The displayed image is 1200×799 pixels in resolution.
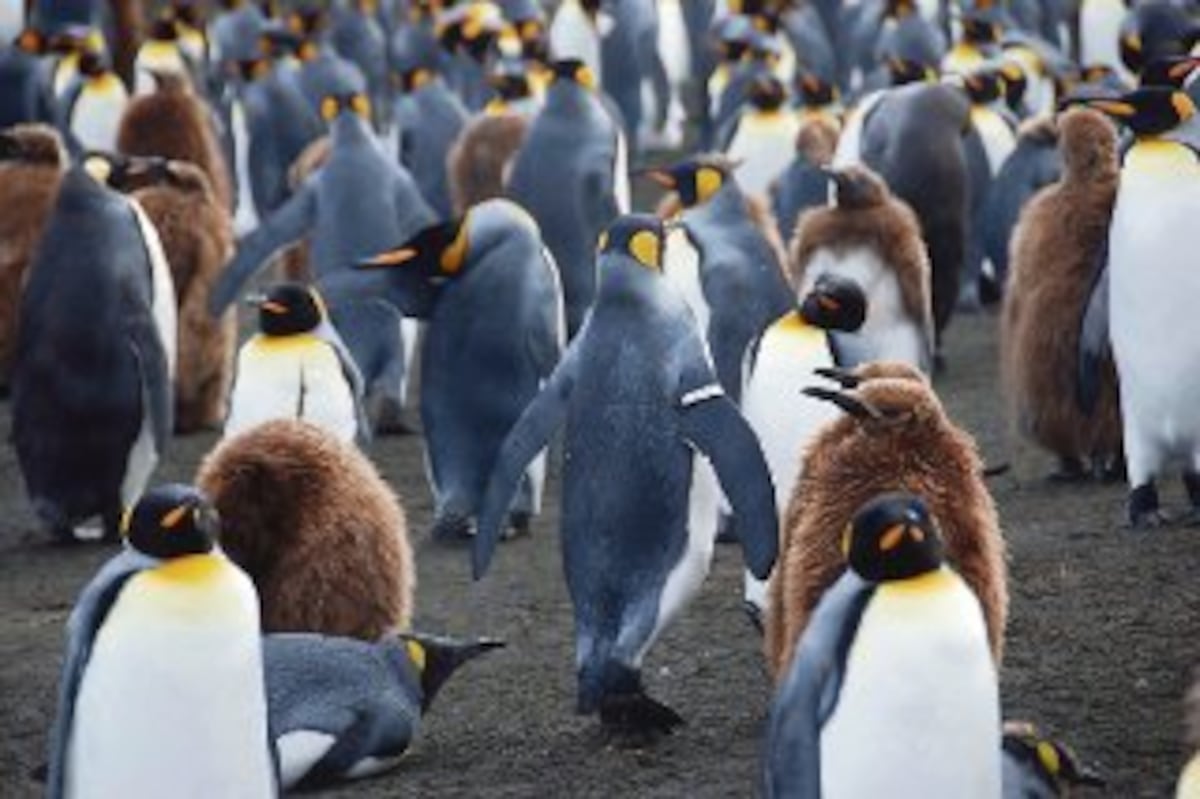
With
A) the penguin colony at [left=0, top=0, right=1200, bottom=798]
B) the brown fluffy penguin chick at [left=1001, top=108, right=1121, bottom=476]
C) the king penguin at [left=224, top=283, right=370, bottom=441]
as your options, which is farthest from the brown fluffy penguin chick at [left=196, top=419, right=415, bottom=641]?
the brown fluffy penguin chick at [left=1001, top=108, right=1121, bottom=476]

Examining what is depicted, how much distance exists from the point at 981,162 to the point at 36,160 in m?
4.03

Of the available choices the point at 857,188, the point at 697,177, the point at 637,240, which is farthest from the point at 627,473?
the point at 857,188

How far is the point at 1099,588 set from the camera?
22.1 ft

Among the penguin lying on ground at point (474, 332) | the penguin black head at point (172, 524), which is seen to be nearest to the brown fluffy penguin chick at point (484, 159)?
the penguin lying on ground at point (474, 332)

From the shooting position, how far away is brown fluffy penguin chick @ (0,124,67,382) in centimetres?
1002

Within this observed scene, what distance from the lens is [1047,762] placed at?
480cm

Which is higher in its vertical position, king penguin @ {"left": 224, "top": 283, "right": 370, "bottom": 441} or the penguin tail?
the penguin tail

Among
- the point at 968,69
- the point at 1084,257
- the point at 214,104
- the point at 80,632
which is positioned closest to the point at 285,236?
the point at 1084,257

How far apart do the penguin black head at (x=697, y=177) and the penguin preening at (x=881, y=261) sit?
344 mm

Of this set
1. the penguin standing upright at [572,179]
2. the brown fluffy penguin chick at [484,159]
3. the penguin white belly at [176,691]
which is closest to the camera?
the penguin white belly at [176,691]

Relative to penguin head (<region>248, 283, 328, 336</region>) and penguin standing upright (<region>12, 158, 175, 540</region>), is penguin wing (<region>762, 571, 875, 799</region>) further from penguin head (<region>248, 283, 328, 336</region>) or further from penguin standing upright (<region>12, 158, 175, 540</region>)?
penguin standing upright (<region>12, 158, 175, 540</region>)

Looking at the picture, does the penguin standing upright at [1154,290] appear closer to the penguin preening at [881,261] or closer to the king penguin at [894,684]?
the penguin preening at [881,261]

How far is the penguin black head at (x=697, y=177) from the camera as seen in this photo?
27.7 ft

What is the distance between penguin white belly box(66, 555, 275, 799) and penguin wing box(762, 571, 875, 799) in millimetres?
898
